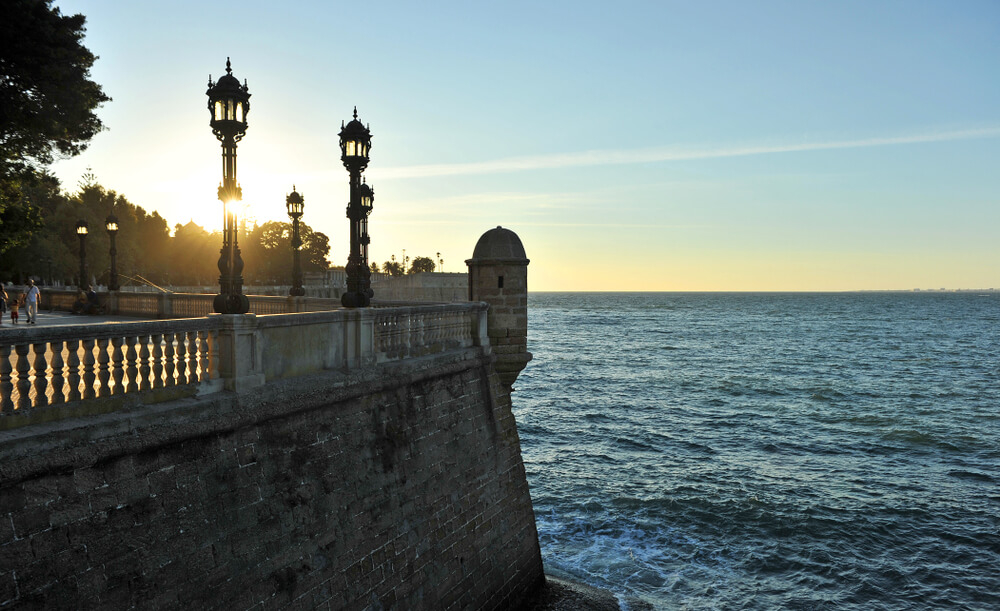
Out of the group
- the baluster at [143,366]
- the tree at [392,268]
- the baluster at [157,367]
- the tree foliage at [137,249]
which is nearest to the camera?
the baluster at [143,366]

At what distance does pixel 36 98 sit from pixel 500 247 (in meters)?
15.6

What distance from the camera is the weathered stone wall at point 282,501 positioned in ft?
18.2

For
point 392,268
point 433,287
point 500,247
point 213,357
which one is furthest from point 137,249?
point 213,357

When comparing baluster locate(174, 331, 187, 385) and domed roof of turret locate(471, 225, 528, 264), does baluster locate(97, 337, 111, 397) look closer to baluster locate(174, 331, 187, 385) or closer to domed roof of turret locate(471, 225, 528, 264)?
baluster locate(174, 331, 187, 385)

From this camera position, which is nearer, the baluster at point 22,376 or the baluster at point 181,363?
the baluster at point 22,376

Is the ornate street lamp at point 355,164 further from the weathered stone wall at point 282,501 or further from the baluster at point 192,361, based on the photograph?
the baluster at point 192,361

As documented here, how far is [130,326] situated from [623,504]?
14.7m

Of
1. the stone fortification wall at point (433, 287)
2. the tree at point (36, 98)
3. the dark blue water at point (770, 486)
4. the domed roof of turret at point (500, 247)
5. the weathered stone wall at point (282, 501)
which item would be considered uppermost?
the tree at point (36, 98)

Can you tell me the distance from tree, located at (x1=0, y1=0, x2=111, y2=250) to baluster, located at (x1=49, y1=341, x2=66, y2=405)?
1526 centimetres

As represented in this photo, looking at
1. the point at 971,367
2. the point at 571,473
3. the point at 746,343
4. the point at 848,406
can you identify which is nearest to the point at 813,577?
the point at 571,473

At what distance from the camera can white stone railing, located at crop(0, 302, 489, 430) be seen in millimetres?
5688

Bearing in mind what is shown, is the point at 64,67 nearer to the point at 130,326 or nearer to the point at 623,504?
the point at 130,326

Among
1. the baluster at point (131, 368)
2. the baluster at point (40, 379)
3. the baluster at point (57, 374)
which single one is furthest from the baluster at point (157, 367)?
the baluster at point (40, 379)

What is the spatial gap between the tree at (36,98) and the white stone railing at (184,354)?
38.1 ft
